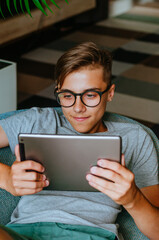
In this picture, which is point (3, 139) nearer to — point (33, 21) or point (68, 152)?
point (68, 152)

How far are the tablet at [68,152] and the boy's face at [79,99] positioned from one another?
0.28 meters

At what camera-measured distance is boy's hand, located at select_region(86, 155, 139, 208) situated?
1.05m

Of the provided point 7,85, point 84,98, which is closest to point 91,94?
point 84,98

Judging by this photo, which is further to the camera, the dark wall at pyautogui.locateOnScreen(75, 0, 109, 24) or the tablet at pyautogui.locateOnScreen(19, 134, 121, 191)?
the dark wall at pyautogui.locateOnScreen(75, 0, 109, 24)

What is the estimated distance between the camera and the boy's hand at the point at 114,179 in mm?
1047

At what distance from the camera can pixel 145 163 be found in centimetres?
139

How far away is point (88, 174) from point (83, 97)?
380 mm

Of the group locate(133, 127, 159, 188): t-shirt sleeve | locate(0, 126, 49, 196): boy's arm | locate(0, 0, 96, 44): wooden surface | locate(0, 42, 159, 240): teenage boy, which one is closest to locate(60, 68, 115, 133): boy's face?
locate(0, 42, 159, 240): teenage boy

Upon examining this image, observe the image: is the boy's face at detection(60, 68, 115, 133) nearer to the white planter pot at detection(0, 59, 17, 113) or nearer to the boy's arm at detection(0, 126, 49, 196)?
the boy's arm at detection(0, 126, 49, 196)

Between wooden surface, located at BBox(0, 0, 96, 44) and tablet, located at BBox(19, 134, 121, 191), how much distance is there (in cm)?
304

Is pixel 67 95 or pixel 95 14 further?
pixel 95 14

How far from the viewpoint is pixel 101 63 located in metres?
1.44

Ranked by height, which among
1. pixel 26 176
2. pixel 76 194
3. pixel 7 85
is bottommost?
pixel 7 85

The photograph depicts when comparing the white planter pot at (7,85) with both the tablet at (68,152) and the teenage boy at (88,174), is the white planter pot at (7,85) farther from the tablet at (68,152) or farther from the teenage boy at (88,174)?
the tablet at (68,152)
